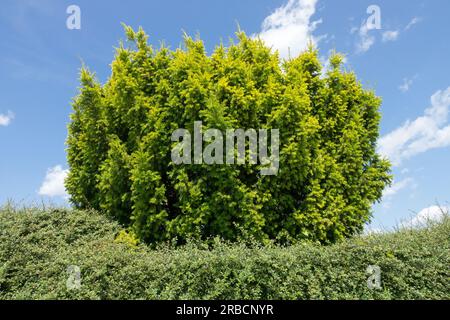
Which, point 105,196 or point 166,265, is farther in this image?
point 105,196

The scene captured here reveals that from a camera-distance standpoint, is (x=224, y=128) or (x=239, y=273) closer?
(x=239, y=273)

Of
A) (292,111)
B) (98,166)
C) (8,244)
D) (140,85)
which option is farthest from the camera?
(98,166)

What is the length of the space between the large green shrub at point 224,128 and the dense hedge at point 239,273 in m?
1.98

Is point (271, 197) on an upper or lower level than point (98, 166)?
lower

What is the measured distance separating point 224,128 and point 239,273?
4.01 meters

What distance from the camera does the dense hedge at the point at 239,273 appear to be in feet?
21.4

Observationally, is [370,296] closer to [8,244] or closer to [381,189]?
[381,189]

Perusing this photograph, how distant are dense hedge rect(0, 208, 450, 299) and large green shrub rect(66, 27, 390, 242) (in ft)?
6.50

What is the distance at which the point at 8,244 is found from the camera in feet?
28.4

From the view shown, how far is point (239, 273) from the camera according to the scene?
6566 mm
